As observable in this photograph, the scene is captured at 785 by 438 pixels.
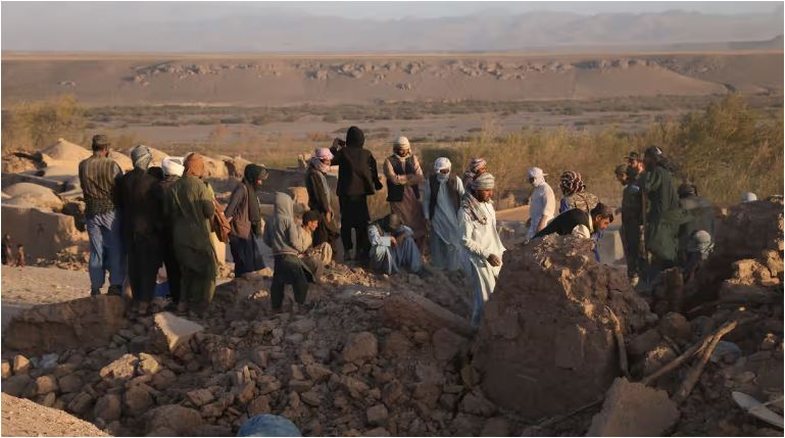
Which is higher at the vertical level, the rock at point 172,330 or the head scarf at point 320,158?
the head scarf at point 320,158

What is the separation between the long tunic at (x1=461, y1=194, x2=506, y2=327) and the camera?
7.89 metres

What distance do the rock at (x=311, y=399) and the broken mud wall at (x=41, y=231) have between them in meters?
7.76

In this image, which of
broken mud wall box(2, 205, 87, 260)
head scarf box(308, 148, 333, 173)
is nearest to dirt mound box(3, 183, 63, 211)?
broken mud wall box(2, 205, 87, 260)

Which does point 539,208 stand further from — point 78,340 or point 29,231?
point 29,231

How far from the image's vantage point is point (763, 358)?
6770 millimetres

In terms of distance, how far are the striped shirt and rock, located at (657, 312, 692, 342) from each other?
4355 mm

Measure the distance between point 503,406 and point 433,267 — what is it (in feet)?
8.91

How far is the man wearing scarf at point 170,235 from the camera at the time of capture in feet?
29.9

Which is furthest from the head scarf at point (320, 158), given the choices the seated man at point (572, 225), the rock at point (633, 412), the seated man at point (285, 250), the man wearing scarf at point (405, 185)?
the rock at point (633, 412)

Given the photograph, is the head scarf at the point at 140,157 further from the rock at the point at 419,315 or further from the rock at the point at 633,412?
the rock at the point at 633,412

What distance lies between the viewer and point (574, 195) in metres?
8.34

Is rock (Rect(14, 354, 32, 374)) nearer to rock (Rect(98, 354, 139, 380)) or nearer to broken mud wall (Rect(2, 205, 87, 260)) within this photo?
rock (Rect(98, 354, 139, 380))

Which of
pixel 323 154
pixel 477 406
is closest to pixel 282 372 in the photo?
pixel 477 406

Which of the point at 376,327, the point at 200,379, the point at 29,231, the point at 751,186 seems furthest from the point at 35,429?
the point at 751,186
